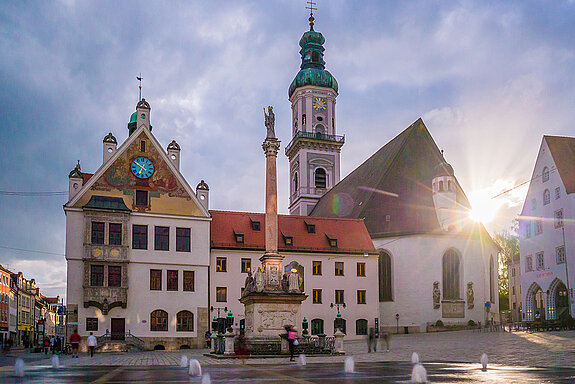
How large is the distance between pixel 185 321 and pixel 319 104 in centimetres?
4761

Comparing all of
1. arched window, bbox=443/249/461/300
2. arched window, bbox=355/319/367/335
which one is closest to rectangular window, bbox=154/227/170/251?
arched window, bbox=355/319/367/335

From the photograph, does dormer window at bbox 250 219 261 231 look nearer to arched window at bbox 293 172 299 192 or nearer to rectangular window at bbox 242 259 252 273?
rectangular window at bbox 242 259 252 273

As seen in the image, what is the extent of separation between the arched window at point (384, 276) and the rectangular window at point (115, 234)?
23915mm

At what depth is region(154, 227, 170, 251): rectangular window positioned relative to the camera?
165 ft

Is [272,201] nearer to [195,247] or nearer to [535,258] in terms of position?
[195,247]

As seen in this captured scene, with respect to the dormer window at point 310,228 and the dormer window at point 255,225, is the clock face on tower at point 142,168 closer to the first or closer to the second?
the dormer window at point 255,225

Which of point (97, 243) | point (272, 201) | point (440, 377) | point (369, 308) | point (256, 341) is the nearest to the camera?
point (440, 377)

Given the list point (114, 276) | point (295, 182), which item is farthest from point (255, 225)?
point (295, 182)

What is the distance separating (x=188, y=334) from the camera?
50.0 meters

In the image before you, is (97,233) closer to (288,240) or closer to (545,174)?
(288,240)

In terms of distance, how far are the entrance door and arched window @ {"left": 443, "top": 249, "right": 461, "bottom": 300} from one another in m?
28.3

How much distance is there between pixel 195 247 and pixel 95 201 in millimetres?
8396

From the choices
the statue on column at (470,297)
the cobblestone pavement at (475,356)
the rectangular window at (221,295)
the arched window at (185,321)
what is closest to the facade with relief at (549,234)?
the statue on column at (470,297)

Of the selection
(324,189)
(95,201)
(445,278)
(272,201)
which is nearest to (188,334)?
(95,201)
